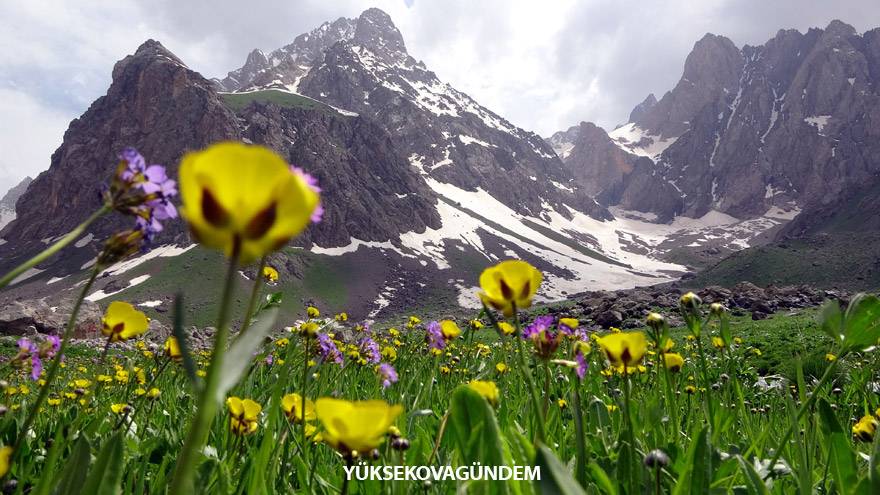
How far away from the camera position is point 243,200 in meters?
0.63

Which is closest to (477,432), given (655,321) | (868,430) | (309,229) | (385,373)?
(655,321)

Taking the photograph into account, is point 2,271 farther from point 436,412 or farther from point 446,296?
point 436,412

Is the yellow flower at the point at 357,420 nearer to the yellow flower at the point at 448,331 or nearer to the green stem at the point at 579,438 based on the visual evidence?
the green stem at the point at 579,438

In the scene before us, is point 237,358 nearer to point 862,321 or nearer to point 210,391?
point 210,391

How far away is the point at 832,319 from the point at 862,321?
0.29ft

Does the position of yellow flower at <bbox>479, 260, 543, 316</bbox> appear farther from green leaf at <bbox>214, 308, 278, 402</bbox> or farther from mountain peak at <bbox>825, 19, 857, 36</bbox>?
mountain peak at <bbox>825, 19, 857, 36</bbox>

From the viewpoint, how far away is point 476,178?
195875mm

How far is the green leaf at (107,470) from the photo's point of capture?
1.05 metres

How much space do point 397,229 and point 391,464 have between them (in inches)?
5322

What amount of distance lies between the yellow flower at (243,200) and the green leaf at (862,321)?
161cm

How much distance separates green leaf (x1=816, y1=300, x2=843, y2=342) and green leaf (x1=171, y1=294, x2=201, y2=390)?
166 centimetres

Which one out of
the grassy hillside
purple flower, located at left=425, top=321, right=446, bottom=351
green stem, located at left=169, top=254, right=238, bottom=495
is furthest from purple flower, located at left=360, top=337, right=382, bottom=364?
the grassy hillside

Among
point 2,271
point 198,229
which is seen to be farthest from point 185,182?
point 2,271

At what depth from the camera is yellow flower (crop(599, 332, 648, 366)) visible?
1556 millimetres
